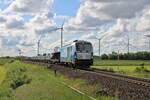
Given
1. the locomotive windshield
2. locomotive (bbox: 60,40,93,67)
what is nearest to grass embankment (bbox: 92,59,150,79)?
locomotive (bbox: 60,40,93,67)

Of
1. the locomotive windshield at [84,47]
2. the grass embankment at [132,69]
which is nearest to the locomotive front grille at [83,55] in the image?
the locomotive windshield at [84,47]

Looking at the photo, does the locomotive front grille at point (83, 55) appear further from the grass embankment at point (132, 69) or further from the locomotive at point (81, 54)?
the grass embankment at point (132, 69)

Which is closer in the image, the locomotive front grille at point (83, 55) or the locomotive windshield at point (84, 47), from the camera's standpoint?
the locomotive front grille at point (83, 55)

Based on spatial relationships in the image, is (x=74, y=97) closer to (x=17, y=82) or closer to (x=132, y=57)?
(x=17, y=82)

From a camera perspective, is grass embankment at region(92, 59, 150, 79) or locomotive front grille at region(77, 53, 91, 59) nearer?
grass embankment at region(92, 59, 150, 79)

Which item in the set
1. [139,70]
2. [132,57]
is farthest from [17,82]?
[132,57]

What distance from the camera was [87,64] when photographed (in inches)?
1421

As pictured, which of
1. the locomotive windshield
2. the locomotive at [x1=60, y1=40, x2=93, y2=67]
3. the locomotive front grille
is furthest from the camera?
the locomotive windshield

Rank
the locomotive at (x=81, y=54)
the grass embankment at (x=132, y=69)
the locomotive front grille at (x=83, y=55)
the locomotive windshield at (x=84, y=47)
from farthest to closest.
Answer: the locomotive windshield at (x=84, y=47) → the locomotive front grille at (x=83, y=55) → the locomotive at (x=81, y=54) → the grass embankment at (x=132, y=69)

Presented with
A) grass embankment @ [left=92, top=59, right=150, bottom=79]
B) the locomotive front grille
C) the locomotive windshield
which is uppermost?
the locomotive windshield

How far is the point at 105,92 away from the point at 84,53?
70.3 ft

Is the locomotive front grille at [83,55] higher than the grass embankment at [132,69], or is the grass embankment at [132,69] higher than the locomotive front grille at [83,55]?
the locomotive front grille at [83,55]

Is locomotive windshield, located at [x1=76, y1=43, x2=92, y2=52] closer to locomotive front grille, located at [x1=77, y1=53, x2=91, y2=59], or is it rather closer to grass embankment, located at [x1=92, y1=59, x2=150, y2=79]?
locomotive front grille, located at [x1=77, y1=53, x2=91, y2=59]

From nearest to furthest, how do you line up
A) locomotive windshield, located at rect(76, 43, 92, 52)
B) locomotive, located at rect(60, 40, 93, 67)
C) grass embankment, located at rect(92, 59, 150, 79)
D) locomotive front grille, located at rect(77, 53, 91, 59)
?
grass embankment, located at rect(92, 59, 150, 79)
locomotive, located at rect(60, 40, 93, 67)
locomotive front grille, located at rect(77, 53, 91, 59)
locomotive windshield, located at rect(76, 43, 92, 52)
